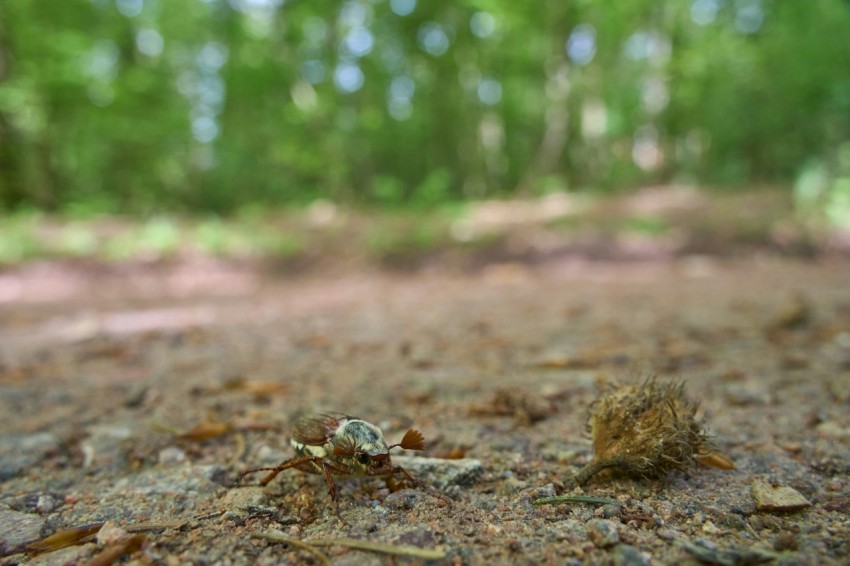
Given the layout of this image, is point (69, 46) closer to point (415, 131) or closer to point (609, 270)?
point (609, 270)

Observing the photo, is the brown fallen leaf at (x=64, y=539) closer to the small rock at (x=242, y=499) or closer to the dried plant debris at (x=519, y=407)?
the small rock at (x=242, y=499)

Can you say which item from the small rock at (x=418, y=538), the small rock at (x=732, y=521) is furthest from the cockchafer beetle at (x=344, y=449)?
the small rock at (x=732, y=521)

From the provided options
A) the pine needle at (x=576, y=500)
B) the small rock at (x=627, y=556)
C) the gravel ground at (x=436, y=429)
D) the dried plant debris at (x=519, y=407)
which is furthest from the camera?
the dried plant debris at (x=519, y=407)

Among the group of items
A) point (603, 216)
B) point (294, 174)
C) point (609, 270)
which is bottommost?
point (609, 270)

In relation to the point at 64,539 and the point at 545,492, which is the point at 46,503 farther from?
the point at 545,492

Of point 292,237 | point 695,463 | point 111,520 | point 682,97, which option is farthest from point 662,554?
point 682,97

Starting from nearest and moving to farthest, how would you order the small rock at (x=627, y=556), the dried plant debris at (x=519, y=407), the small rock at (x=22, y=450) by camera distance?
the small rock at (x=627, y=556), the small rock at (x=22, y=450), the dried plant debris at (x=519, y=407)

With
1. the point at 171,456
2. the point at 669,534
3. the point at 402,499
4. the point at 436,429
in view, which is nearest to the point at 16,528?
the point at 171,456
